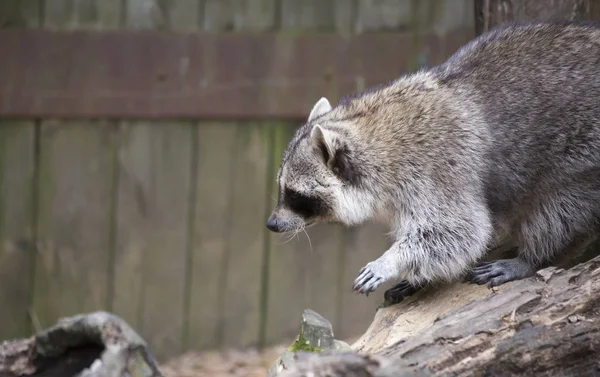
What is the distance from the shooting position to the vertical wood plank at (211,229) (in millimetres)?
6496

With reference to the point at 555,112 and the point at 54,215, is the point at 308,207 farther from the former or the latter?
the point at 54,215

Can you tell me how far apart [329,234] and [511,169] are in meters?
2.33

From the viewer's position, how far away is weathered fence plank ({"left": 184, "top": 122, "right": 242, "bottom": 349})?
6.50 meters

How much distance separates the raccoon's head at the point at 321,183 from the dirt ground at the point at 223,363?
1.95m

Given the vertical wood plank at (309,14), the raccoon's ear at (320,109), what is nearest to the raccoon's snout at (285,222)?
the raccoon's ear at (320,109)

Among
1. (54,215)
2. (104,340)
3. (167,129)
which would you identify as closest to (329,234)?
(167,129)

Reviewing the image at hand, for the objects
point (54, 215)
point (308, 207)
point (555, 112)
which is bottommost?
point (54, 215)

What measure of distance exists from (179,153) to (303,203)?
72.5 inches

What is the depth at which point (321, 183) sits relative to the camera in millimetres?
4742

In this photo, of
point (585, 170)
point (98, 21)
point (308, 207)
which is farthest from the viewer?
point (98, 21)

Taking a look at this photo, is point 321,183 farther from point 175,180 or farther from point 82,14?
point 82,14

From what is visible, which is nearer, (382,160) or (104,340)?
(104,340)

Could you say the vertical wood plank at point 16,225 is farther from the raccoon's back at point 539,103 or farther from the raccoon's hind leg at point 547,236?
the raccoon's hind leg at point 547,236

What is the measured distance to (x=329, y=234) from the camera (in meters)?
6.75
